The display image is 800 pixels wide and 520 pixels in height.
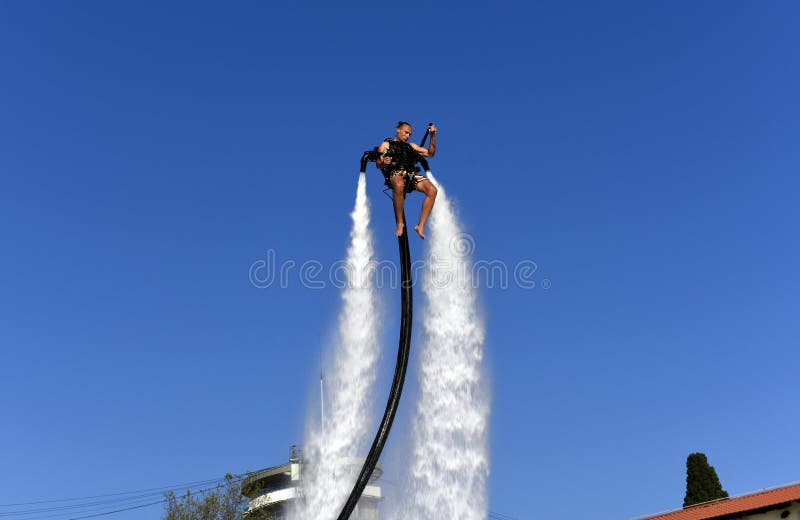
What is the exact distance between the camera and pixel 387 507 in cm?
2058

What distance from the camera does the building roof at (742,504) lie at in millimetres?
34469

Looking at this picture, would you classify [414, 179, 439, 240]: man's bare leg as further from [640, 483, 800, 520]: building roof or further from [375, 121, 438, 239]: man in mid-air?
[640, 483, 800, 520]: building roof

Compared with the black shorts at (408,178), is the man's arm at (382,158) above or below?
above

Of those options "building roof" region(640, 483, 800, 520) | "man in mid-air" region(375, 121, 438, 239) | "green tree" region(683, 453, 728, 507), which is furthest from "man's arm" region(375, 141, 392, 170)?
"green tree" region(683, 453, 728, 507)

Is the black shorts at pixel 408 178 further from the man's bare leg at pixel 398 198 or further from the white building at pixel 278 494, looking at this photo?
the white building at pixel 278 494

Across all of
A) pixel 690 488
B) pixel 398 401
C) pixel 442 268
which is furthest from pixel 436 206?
pixel 690 488

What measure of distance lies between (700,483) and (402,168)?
34.2 meters

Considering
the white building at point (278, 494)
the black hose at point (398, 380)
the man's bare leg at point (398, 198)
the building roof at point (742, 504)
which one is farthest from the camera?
the white building at point (278, 494)

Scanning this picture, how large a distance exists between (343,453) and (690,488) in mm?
33123

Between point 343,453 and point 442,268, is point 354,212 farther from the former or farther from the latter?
point 343,453

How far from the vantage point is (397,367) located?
19078 mm

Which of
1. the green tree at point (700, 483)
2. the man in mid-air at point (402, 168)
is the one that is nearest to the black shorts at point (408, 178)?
the man in mid-air at point (402, 168)

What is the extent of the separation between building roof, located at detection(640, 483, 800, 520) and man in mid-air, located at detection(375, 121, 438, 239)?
71.1 ft

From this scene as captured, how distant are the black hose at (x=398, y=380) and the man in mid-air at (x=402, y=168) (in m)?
0.49
